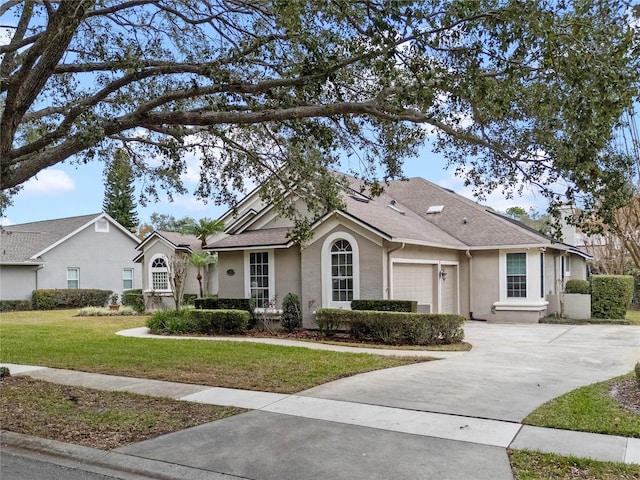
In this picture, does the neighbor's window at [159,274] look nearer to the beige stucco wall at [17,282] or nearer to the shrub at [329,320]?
the beige stucco wall at [17,282]

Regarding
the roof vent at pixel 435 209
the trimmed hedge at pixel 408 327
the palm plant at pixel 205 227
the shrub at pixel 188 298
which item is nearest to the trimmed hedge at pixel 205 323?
the trimmed hedge at pixel 408 327

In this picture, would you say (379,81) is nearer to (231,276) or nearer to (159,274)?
(231,276)

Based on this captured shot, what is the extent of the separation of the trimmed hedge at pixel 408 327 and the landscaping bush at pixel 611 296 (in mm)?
10168

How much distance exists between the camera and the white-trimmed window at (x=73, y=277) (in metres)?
31.9

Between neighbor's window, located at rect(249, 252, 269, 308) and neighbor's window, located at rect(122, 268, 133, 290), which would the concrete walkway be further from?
neighbor's window, located at rect(122, 268, 133, 290)

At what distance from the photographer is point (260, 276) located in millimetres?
18609

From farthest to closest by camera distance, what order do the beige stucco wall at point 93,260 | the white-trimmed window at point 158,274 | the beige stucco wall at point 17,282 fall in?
the beige stucco wall at point 93,260
the beige stucco wall at point 17,282
the white-trimmed window at point 158,274

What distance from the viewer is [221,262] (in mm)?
19672

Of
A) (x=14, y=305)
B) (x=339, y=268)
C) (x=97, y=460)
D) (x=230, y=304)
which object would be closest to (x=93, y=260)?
(x=14, y=305)

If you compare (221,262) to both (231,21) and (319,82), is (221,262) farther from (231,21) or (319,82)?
(319,82)

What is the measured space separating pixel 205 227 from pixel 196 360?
50.7 feet

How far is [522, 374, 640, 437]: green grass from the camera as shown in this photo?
6285mm

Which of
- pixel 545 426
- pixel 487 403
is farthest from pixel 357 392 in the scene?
pixel 545 426

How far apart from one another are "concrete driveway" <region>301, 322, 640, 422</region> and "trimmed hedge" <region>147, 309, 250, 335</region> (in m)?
7.33
